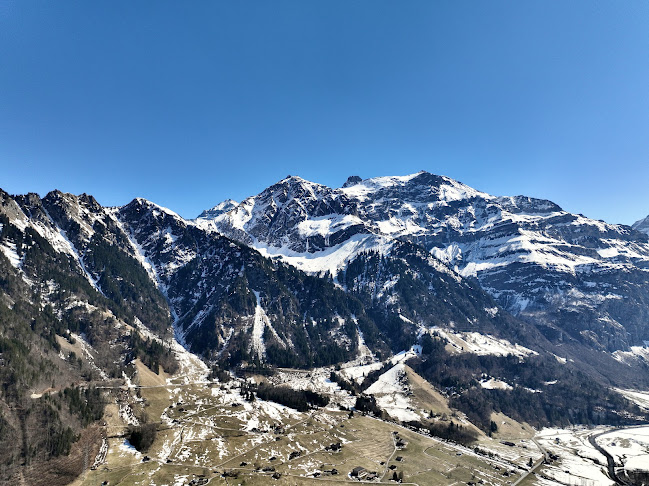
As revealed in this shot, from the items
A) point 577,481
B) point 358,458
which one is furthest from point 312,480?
point 577,481

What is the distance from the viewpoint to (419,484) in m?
165

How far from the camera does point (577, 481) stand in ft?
644

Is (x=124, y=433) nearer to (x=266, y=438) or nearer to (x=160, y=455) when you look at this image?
(x=160, y=455)

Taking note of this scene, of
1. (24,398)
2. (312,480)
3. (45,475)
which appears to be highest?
(24,398)

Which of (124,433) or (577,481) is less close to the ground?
(124,433)

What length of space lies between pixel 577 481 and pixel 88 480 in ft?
762

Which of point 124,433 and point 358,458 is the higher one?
point 124,433

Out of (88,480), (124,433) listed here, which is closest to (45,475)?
(88,480)

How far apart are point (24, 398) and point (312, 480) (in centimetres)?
15574

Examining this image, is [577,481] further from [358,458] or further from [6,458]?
[6,458]

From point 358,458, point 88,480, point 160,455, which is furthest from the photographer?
point 358,458

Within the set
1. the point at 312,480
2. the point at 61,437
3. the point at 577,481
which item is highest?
the point at 61,437

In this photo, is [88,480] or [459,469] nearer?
[88,480]

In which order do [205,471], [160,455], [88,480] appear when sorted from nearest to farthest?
[88,480]
[205,471]
[160,455]
